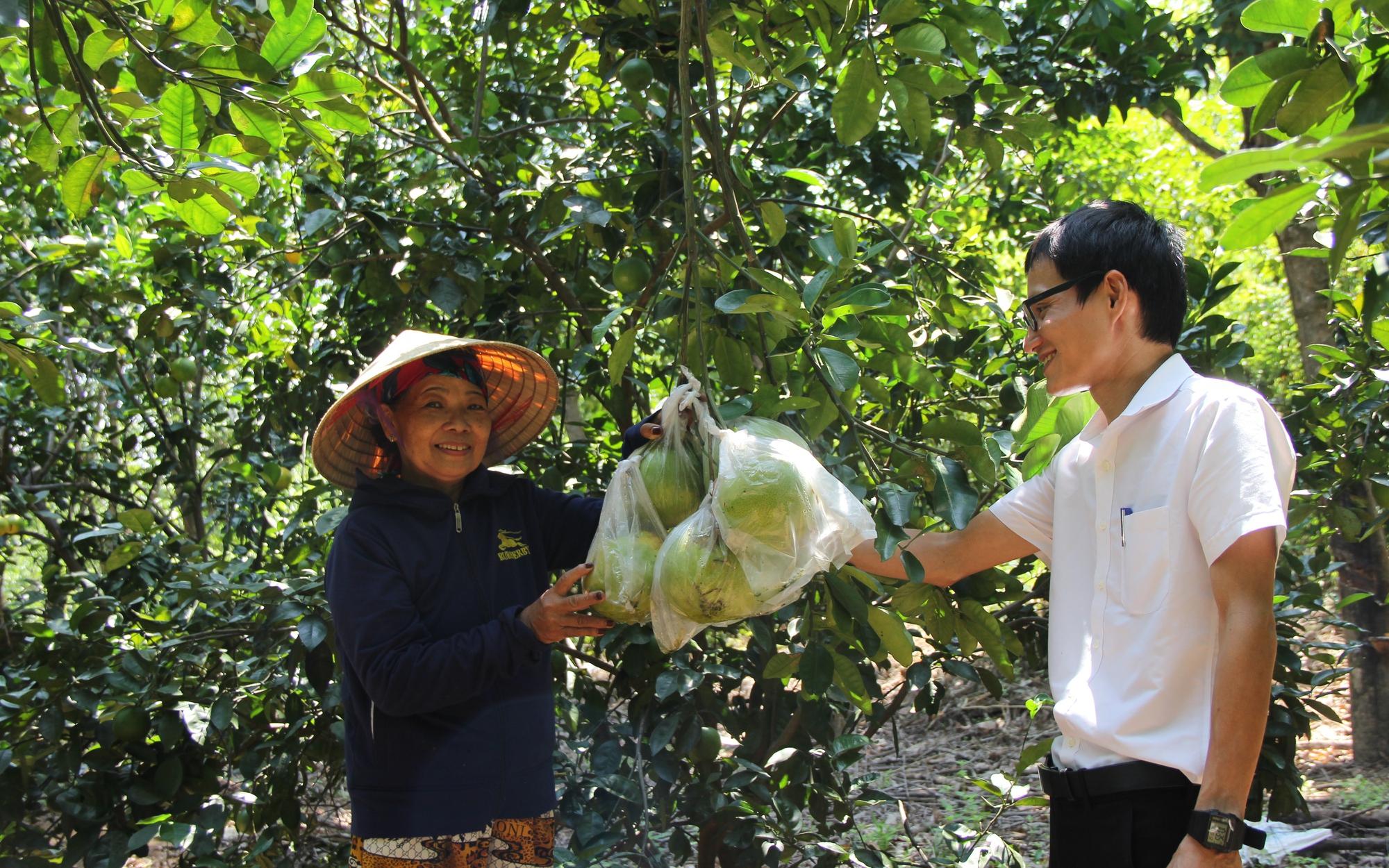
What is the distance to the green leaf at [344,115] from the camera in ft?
6.60

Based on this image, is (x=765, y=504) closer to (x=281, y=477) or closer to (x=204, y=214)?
(x=204, y=214)

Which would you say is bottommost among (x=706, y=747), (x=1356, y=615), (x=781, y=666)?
(x=1356, y=615)

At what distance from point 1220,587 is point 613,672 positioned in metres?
1.54

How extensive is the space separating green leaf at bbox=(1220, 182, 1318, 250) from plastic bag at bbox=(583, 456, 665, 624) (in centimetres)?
84

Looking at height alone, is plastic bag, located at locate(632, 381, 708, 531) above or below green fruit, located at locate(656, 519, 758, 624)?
above

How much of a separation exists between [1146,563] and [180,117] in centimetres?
175

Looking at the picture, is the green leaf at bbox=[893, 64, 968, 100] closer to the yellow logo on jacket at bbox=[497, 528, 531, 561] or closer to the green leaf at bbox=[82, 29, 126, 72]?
the yellow logo on jacket at bbox=[497, 528, 531, 561]

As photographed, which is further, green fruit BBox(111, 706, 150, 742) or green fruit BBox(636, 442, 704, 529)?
green fruit BBox(111, 706, 150, 742)

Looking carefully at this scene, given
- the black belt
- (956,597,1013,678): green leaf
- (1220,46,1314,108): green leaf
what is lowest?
the black belt

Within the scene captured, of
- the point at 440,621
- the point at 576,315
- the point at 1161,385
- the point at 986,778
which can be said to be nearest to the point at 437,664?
the point at 440,621

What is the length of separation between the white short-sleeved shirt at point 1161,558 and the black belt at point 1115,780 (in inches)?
0.7

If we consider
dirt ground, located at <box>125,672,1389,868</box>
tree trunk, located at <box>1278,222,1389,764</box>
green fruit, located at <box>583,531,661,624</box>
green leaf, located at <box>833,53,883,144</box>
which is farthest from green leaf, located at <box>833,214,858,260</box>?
tree trunk, located at <box>1278,222,1389,764</box>

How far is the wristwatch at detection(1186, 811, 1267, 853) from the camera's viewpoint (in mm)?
1376

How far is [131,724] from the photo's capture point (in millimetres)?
2549
